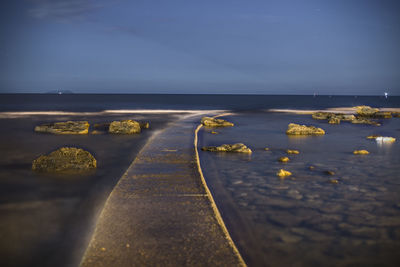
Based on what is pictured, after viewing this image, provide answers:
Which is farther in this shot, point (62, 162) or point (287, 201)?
point (62, 162)

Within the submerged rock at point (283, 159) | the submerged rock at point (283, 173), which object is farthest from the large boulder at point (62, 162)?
the submerged rock at point (283, 159)

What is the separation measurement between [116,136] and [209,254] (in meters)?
12.7

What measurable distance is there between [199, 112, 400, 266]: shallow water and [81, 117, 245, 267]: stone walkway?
0.60 meters

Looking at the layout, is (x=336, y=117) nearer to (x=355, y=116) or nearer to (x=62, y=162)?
(x=355, y=116)

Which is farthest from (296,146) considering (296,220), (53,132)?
(53,132)

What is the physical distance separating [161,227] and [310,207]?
3137 millimetres

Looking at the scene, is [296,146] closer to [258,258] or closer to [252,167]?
[252,167]

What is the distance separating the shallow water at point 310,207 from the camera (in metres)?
4.48

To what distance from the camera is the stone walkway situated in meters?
3.64

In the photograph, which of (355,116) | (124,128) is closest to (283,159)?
(124,128)

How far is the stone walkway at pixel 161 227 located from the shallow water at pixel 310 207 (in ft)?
1.96

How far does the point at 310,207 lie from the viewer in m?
6.11

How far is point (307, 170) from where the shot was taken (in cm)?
898

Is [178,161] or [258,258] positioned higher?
[178,161]
